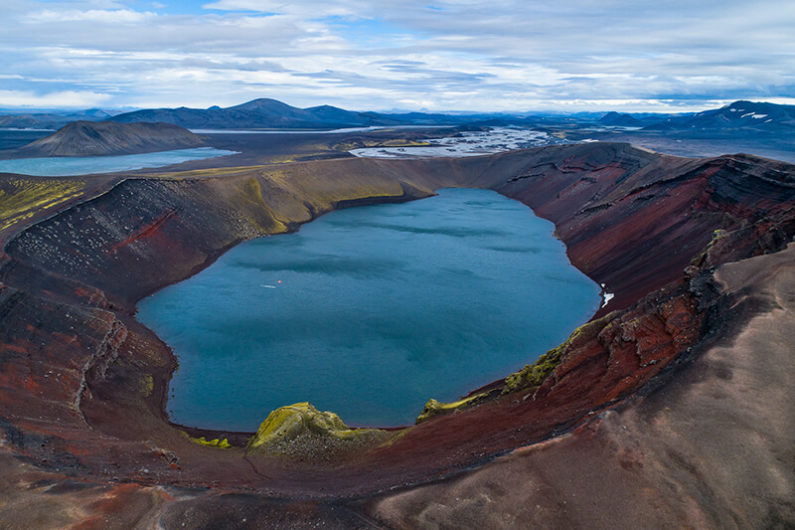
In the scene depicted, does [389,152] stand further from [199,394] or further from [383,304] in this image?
[199,394]

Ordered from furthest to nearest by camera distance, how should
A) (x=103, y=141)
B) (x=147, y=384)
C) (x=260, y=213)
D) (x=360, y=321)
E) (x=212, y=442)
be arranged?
(x=103, y=141) < (x=260, y=213) < (x=360, y=321) < (x=147, y=384) < (x=212, y=442)

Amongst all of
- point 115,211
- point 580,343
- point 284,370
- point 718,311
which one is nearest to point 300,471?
point 284,370

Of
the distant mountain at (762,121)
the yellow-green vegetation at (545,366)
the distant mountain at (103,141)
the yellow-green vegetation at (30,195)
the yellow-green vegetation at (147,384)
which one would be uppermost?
the distant mountain at (762,121)

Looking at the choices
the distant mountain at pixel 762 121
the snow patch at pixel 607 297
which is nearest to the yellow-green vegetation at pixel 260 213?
the snow patch at pixel 607 297

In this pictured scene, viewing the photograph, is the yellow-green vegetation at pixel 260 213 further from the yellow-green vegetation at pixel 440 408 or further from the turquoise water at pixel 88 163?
Result: the yellow-green vegetation at pixel 440 408

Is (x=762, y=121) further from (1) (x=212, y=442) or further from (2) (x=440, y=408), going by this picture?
(1) (x=212, y=442)

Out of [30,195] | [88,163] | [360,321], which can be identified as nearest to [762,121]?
[360,321]
